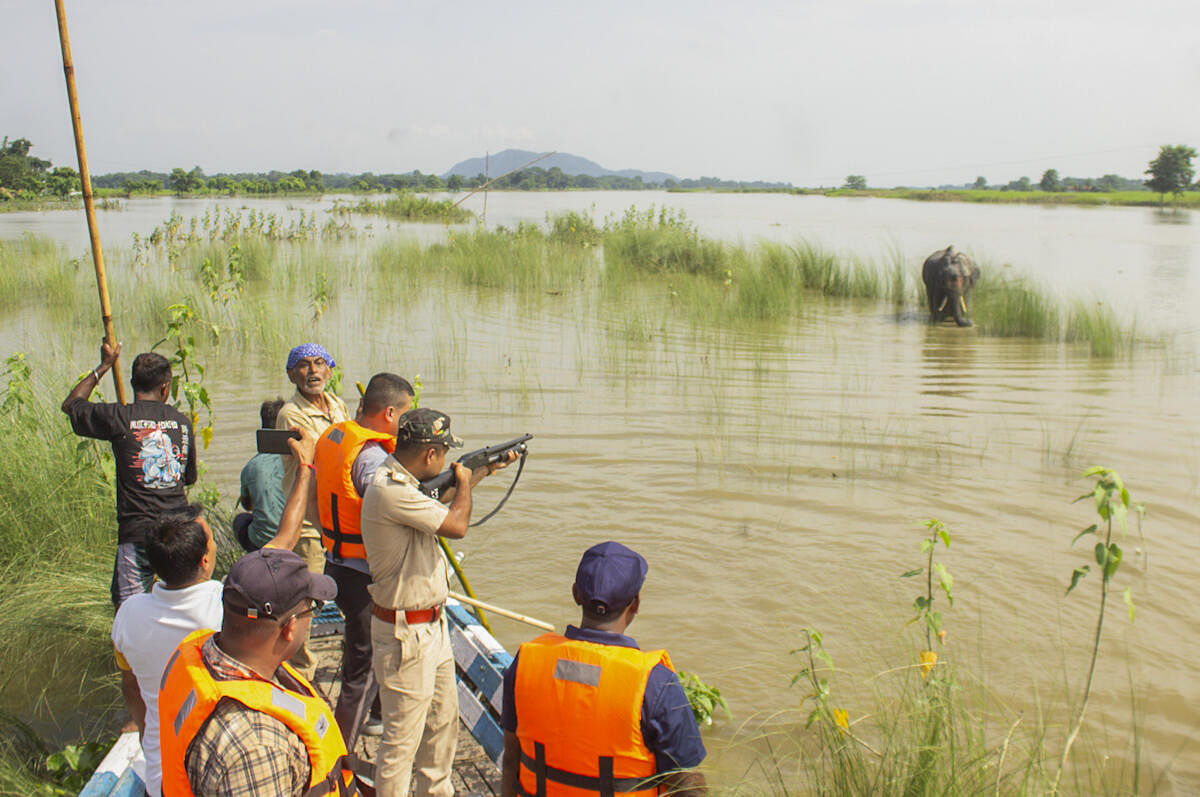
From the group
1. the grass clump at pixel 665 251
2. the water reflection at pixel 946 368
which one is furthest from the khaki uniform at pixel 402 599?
the grass clump at pixel 665 251

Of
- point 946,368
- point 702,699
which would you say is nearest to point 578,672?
point 702,699

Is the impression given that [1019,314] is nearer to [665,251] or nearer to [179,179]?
[665,251]

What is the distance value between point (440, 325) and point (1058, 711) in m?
10.7

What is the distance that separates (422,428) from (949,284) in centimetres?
1354

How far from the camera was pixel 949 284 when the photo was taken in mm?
15117

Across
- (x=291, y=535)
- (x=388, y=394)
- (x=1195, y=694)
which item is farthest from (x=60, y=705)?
(x=1195, y=694)

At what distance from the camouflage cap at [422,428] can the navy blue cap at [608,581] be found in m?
0.94

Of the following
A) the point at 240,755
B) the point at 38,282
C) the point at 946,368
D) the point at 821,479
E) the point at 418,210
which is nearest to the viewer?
the point at 240,755

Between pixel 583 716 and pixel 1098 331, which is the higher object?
pixel 583 716

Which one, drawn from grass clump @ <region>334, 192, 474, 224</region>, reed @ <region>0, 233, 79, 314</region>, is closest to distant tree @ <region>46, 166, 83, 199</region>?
grass clump @ <region>334, 192, 474, 224</region>

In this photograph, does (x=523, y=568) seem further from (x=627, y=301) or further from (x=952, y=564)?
(x=627, y=301)

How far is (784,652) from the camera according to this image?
17.7ft

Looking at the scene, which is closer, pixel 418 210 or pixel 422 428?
pixel 422 428

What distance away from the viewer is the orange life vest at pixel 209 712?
201cm
